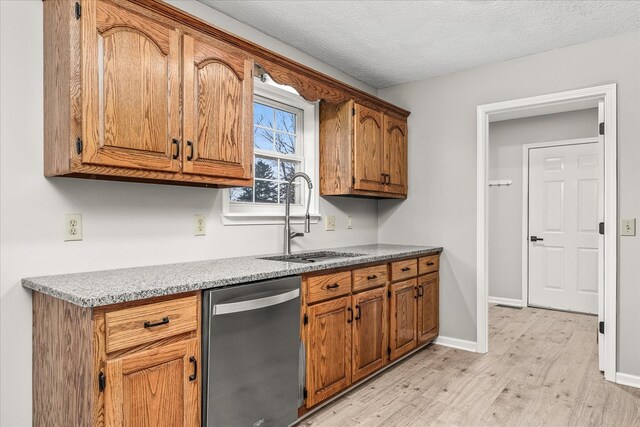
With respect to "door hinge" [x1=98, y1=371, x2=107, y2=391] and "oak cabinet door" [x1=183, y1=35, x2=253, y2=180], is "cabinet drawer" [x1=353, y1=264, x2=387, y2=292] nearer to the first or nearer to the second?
"oak cabinet door" [x1=183, y1=35, x2=253, y2=180]

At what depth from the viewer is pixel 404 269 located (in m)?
3.09

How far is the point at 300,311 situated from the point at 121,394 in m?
0.96

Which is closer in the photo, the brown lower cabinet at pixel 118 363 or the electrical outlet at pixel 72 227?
the brown lower cabinet at pixel 118 363

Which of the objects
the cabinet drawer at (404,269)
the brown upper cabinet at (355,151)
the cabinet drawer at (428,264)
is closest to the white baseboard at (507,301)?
the cabinet drawer at (428,264)

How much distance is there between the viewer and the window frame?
2.71 metres

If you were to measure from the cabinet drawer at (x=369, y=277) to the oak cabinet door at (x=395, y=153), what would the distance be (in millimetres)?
942

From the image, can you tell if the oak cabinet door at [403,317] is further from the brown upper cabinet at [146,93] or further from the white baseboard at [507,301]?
the white baseboard at [507,301]

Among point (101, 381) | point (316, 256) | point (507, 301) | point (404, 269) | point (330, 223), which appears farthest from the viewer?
point (507, 301)

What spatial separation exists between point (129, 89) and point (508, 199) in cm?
470

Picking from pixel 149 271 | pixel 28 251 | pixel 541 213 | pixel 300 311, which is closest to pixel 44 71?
pixel 28 251

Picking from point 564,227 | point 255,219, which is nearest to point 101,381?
point 255,219

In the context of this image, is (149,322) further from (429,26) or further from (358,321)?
(429,26)

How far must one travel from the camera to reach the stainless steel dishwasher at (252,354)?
170cm

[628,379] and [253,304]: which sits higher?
[253,304]
